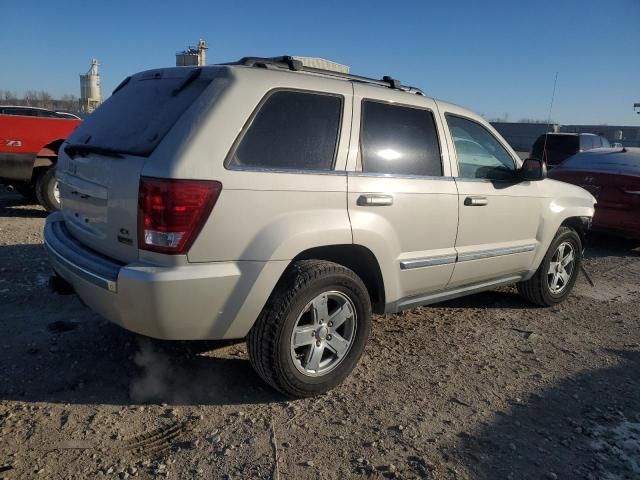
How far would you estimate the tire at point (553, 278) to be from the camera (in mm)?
4973

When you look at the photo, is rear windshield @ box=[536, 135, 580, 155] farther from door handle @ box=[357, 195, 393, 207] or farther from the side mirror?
door handle @ box=[357, 195, 393, 207]

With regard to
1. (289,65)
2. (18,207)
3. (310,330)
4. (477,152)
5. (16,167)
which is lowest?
(18,207)

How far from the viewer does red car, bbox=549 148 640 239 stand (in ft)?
23.6

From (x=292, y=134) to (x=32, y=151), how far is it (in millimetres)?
5990

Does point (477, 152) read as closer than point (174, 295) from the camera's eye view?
No

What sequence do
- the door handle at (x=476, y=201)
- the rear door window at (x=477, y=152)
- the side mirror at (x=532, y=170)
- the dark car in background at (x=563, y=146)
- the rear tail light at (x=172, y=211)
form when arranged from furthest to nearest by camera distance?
the dark car in background at (x=563, y=146)
the side mirror at (x=532, y=170)
the rear door window at (x=477, y=152)
the door handle at (x=476, y=201)
the rear tail light at (x=172, y=211)

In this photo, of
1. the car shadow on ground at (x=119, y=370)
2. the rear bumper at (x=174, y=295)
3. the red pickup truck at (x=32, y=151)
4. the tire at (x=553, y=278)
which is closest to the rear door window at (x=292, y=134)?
the rear bumper at (x=174, y=295)

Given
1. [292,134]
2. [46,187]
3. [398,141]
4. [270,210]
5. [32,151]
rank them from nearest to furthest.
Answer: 1. [270,210]
2. [292,134]
3. [398,141]
4. [32,151]
5. [46,187]

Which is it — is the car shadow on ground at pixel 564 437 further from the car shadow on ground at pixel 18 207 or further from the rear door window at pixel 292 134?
the car shadow on ground at pixel 18 207

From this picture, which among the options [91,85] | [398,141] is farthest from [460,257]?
[91,85]

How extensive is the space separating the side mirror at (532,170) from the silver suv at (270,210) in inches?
18.3

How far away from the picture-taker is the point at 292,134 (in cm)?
305

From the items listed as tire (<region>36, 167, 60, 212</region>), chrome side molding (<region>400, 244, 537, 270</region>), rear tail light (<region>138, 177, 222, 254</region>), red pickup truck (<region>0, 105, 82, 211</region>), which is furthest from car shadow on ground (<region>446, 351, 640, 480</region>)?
tire (<region>36, 167, 60, 212</region>)

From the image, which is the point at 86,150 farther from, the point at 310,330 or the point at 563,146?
the point at 563,146
